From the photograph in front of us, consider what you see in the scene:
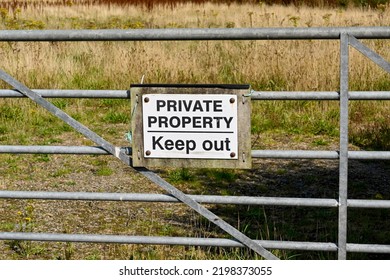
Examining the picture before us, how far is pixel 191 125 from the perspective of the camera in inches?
153

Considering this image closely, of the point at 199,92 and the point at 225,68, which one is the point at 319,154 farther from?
the point at 225,68

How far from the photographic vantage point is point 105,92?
3.96 meters

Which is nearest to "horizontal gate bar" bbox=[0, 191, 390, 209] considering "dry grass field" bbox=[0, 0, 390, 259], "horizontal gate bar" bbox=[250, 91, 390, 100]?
"horizontal gate bar" bbox=[250, 91, 390, 100]

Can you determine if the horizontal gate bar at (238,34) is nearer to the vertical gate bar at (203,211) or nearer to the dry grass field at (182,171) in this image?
the vertical gate bar at (203,211)

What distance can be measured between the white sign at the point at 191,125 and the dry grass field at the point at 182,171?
3.22 ft

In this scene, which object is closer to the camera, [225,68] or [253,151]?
[253,151]

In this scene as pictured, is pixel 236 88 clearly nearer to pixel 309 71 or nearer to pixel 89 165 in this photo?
pixel 89 165

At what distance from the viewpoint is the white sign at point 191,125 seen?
385 centimetres

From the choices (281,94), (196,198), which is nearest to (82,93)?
(196,198)

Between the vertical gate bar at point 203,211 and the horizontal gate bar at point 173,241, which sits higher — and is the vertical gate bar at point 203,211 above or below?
above

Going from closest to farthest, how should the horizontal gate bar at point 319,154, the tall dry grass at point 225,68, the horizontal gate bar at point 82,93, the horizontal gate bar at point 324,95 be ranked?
1. the horizontal gate bar at point 324,95
2. the horizontal gate bar at point 319,154
3. the horizontal gate bar at point 82,93
4. the tall dry grass at point 225,68

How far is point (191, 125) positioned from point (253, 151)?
37cm

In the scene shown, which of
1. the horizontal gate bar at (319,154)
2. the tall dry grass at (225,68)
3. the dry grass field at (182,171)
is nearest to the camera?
the horizontal gate bar at (319,154)

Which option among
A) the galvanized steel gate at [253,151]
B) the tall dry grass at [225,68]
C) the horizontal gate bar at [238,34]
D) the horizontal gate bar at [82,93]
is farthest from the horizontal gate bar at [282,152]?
the tall dry grass at [225,68]
